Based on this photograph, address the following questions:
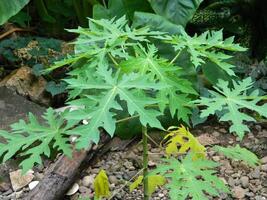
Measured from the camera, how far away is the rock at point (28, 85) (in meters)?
2.98

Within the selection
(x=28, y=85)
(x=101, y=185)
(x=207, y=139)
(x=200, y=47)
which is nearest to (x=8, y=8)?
(x=28, y=85)

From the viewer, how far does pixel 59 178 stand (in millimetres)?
2205

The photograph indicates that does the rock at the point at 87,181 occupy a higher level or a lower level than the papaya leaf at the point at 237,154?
lower

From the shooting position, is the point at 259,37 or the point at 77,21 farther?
the point at 77,21

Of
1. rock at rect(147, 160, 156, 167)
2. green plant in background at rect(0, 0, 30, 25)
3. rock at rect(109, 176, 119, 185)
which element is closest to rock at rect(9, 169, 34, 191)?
rock at rect(109, 176, 119, 185)

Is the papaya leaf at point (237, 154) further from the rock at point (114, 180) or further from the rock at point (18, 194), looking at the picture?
the rock at point (18, 194)

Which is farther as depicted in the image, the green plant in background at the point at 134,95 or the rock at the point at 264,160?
the rock at the point at 264,160

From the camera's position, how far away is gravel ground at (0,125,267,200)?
2.21 meters

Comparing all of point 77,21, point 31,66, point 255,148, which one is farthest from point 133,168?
point 77,21

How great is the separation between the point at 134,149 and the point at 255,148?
55cm

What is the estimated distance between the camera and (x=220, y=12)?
3258 millimetres

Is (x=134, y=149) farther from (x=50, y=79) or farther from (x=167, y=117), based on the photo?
(x=50, y=79)

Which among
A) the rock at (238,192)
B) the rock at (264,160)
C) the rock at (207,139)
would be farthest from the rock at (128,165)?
the rock at (264,160)

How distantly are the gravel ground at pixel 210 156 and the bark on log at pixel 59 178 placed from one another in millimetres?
68
